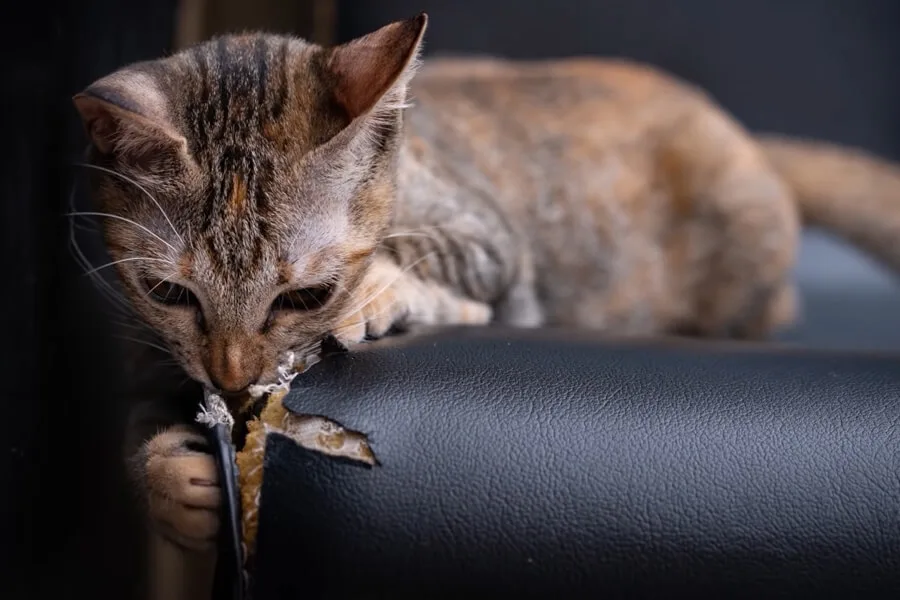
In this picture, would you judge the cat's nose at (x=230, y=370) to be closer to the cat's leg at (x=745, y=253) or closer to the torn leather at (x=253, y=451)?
the torn leather at (x=253, y=451)

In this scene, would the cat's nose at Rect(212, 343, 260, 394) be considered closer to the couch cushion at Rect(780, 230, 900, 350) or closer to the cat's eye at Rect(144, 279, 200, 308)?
the cat's eye at Rect(144, 279, 200, 308)

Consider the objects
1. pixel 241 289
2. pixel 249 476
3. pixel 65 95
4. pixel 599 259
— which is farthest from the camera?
pixel 599 259

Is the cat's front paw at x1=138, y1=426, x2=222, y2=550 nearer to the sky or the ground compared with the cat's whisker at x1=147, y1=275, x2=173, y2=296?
nearer to the ground

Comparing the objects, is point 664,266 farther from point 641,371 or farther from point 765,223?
point 641,371

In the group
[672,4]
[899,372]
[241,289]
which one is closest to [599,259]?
[672,4]

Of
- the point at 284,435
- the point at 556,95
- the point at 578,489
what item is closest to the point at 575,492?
the point at 578,489

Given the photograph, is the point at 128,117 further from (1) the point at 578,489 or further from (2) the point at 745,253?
(2) the point at 745,253

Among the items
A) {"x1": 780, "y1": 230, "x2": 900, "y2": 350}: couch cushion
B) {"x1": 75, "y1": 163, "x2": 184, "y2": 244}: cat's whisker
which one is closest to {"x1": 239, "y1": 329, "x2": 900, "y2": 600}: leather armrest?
{"x1": 75, "y1": 163, "x2": 184, "y2": 244}: cat's whisker

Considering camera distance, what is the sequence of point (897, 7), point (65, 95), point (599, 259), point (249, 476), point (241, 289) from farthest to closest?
point (897, 7)
point (599, 259)
point (65, 95)
point (241, 289)
point (249, 476)
